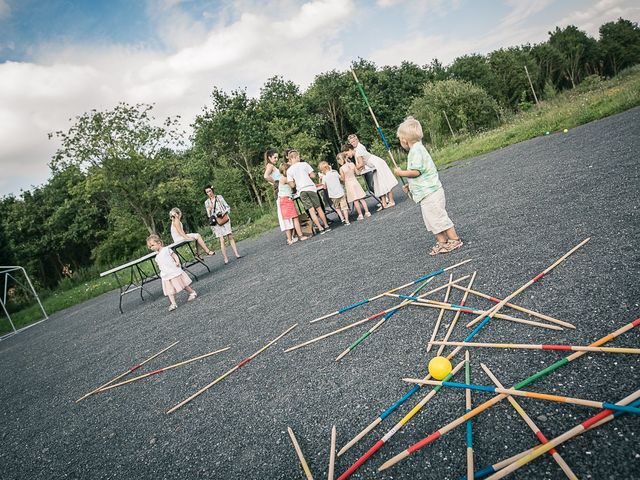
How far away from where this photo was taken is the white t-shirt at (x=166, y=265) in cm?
686

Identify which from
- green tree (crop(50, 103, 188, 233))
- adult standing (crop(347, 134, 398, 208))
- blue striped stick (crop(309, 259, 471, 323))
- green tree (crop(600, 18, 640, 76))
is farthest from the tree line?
green tree (crop(600, 18, 640, 76))

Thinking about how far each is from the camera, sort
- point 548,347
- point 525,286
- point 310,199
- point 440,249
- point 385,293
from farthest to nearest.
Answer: point 310,199, point 440,249, point 385,293, point 525,286, point 548,347

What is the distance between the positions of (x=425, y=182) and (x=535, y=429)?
3.42m

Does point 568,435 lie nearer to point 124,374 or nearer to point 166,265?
point 124,374

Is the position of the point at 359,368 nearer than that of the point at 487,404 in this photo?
No

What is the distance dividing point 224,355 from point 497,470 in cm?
306

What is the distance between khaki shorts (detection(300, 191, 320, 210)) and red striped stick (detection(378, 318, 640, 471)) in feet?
23.9

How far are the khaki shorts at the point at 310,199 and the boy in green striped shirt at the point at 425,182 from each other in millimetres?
4452

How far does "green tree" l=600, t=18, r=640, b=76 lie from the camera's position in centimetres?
7531

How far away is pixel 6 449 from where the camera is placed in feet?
11.6

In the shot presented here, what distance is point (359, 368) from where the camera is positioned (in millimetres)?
2805

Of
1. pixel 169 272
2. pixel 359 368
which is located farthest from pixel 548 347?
pixel 169 272

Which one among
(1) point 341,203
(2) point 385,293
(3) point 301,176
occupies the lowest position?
(2) point 385,293

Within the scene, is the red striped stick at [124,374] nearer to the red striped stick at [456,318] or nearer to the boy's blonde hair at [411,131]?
the red striped stick at [456,318]
